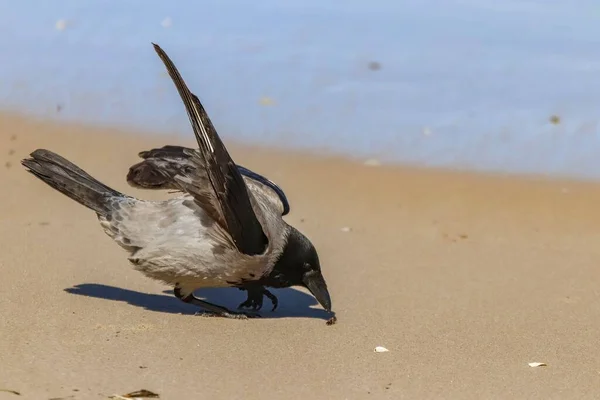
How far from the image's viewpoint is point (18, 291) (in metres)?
6.43

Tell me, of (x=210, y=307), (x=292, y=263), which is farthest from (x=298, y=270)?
(x=210, y=307)

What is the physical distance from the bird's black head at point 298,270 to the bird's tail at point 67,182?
3.44 ft

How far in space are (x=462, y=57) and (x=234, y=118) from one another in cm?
315

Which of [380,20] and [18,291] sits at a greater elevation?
[380,20]

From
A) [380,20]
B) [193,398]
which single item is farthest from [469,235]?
[380,20]

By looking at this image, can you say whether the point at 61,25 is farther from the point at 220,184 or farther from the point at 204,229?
the point at 220,184

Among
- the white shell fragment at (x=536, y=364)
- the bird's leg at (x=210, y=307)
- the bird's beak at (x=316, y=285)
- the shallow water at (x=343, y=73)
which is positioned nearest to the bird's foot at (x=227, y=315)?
the bird's leg at (x=210, y=307)

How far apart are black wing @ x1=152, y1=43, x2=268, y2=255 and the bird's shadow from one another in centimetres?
69

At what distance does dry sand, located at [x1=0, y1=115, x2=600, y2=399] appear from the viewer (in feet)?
17.5

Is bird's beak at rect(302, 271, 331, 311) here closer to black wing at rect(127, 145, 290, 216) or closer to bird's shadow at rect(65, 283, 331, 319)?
bird's shadow at rect(65, 283, 331, 319)

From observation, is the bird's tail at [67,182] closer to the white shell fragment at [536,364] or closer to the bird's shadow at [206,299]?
the bird's shadow at [206,299]

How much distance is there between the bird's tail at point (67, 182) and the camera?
21.8 ft

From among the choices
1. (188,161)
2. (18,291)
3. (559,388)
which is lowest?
(559,388)

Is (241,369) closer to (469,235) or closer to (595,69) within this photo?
(469,235)
